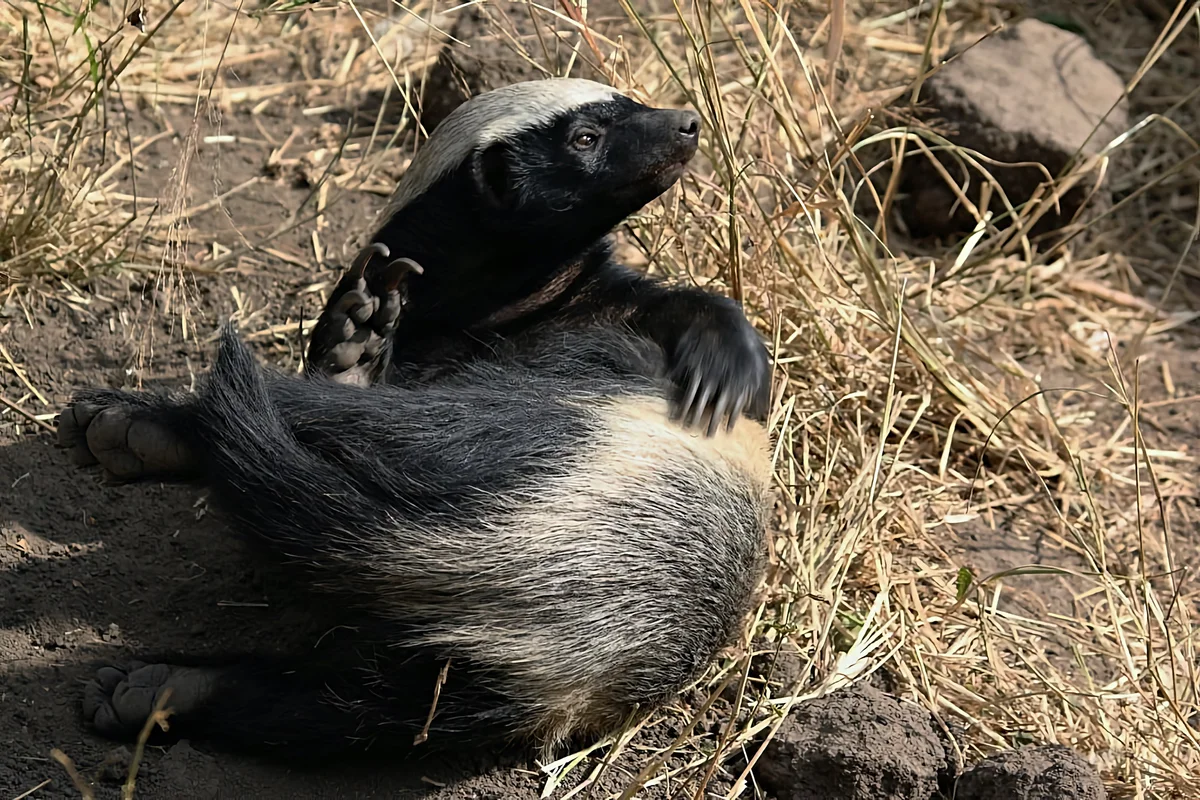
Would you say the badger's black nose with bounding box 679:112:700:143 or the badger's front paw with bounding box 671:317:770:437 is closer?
the badger's front paw with bounding box 671:317:770:437

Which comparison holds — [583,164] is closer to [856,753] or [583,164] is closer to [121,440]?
[121,440]

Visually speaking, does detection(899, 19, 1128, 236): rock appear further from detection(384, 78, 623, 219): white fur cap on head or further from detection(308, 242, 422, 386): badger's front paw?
detection(308, 242, 422, 386): badger's front paw

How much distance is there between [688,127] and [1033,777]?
1.89 m

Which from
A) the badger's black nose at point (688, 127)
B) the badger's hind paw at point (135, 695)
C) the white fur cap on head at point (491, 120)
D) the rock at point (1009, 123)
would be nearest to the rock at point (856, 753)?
the badger's hind paw at point (135, 695)

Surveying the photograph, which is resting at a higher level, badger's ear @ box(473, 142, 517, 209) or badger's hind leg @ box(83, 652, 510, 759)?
badger's ear @ box(473, 142, 517, 209)

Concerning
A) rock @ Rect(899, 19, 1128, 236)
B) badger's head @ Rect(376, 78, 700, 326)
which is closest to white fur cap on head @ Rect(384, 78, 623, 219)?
badger's head @ Rect(376, 78, 700, 326)

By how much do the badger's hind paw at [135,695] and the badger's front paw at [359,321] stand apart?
0.84 metres

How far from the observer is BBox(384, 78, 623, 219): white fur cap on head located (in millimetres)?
3504

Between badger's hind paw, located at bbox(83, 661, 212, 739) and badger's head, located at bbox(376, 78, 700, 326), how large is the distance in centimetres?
120

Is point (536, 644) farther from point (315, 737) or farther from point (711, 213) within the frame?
point (711, 213)

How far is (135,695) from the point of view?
119 inches

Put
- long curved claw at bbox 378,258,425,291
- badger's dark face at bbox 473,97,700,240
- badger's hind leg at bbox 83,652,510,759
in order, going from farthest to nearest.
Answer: badger's dark face at bbox 473,97,700,240
long curved claw at bbox 378,258,425,291
badger's hind leg at bbox 83,652,510,759

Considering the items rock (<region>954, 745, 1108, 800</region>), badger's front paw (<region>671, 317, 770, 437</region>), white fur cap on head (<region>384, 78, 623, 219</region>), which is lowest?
rock (<region>954, 745, 1108, 800</region>)

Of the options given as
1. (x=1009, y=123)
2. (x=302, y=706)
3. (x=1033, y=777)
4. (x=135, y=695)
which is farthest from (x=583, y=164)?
(x=1009, y=123)
